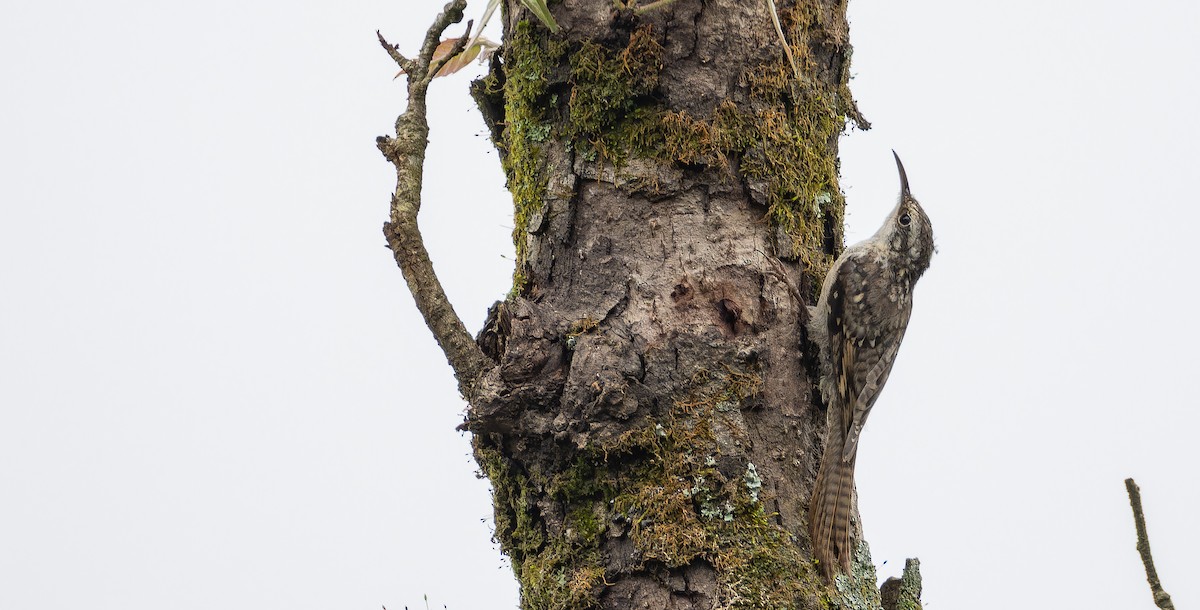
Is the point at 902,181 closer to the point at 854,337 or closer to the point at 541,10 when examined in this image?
the point at 854,337

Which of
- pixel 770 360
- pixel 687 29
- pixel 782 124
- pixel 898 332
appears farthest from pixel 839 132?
pixel 898 332

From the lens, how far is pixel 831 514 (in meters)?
2.69

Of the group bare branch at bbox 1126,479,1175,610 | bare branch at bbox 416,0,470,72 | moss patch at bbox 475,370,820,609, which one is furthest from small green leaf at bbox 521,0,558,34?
bare branch at bbox 1126,479,1175,610

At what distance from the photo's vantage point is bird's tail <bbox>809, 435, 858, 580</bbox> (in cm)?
263

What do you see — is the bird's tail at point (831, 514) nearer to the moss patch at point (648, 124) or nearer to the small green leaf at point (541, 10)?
the moss patch at point (648, 124)

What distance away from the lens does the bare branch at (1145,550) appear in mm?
1248

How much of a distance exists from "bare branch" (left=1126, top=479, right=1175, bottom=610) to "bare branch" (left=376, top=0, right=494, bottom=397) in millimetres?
1662

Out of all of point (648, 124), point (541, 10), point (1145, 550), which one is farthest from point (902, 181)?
point (1145, 550)

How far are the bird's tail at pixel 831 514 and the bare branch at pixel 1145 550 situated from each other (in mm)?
1334

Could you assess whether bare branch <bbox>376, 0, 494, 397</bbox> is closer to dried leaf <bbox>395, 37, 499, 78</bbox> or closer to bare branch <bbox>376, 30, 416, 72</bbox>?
bare branch <bbox>376, 30, 416, 72</bbox>

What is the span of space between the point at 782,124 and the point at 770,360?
646 millimetres

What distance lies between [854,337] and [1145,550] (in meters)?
2.54

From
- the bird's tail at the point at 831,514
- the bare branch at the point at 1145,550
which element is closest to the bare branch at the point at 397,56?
the bird's tail at the point at 831,514

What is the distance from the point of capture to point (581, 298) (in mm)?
2754
